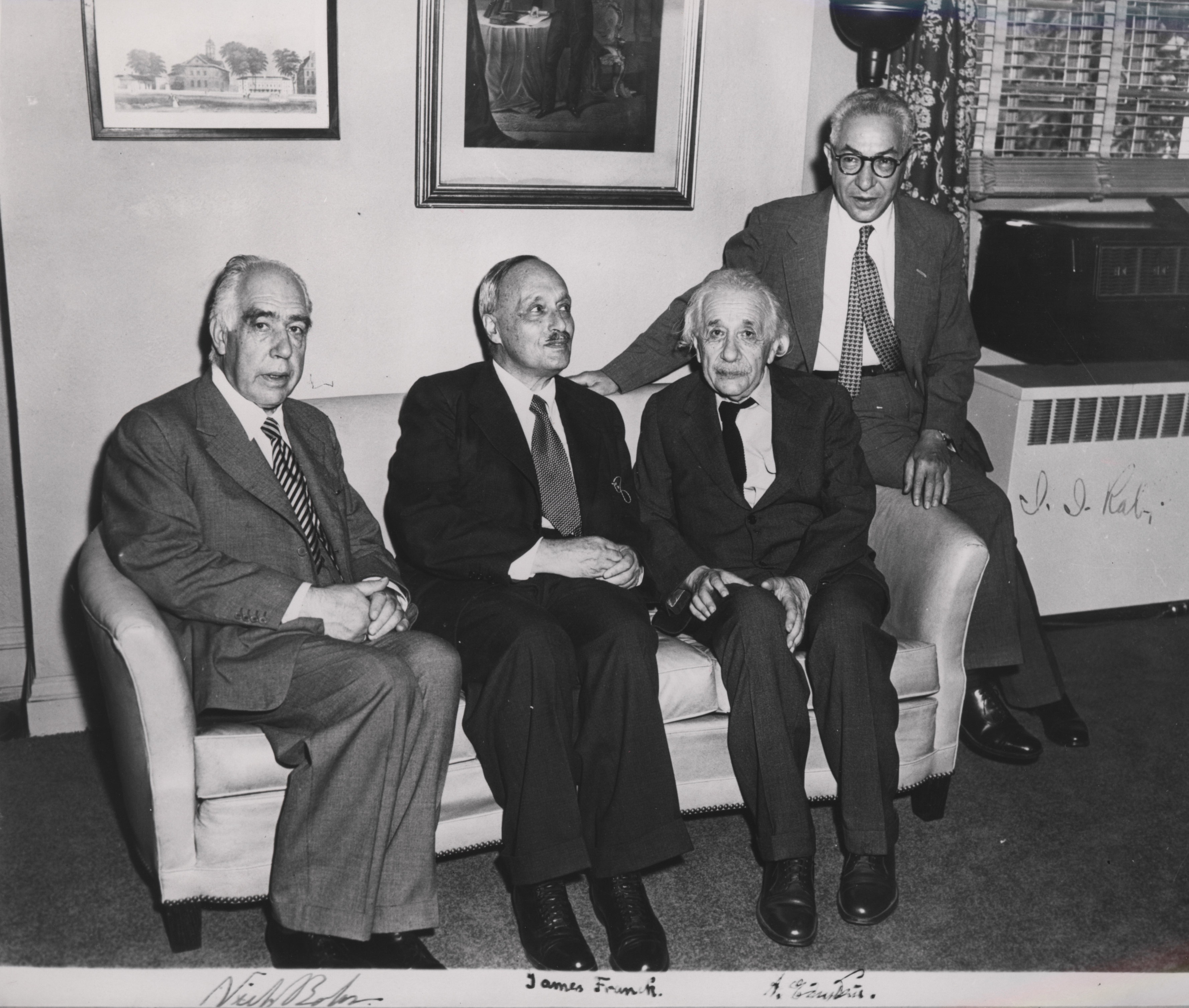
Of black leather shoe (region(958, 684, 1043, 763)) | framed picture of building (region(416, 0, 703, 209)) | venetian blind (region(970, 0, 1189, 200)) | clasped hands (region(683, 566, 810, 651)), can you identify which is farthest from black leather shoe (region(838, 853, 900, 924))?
venetian blind (region(970, 0, 1189, 200))

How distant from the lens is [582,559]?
2.47 m

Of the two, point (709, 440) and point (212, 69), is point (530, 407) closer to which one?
point (709, 440)

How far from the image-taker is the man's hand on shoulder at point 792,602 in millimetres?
2461

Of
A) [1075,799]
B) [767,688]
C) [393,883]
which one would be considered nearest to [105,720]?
[393,883]

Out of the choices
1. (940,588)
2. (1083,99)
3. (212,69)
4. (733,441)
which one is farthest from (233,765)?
(1083,99)

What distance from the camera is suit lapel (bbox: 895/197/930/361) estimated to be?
295cm

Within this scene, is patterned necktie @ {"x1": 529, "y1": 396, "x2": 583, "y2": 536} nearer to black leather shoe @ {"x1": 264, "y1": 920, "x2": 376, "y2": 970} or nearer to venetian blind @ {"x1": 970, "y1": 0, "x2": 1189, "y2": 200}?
black leather shoe @ {"x1": 264, "y1": 920, "x2": 376, "y2": 970}

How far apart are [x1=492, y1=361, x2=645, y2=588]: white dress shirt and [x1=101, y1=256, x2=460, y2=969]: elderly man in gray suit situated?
0.47 metres

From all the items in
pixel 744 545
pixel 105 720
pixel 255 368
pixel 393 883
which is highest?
pixel 255 368

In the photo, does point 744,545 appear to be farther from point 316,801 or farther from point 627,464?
point 316,801

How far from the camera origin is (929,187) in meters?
3.44

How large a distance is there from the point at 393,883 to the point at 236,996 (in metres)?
0.31
